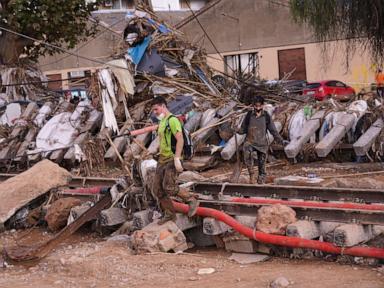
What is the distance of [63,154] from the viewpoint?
15656 millimetres

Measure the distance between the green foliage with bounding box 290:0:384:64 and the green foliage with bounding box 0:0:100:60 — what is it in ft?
41.1

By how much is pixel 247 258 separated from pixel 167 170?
158cm

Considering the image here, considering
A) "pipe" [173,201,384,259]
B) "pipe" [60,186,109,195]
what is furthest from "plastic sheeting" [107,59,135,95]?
"pipe" [173,201,384,259]

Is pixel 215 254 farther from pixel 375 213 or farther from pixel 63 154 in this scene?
pixel 63 154

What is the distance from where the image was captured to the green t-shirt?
8.01 metres

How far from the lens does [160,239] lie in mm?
7797

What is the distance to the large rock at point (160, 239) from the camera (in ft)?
25.6

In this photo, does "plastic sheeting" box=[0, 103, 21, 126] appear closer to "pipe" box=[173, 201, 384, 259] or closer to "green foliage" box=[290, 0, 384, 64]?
"green foliage" box=[290, 0, 384, 64]

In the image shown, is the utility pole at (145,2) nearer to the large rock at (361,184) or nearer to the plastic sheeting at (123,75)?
the plastic sheeting at (123,75)

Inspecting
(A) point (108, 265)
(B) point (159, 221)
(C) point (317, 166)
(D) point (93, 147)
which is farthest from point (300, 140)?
(A) point (108, 265)

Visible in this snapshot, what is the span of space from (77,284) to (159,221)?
1.54 metres

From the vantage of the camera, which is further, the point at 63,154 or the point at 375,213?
the point at 63,154

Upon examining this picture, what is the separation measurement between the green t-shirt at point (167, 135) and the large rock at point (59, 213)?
6.91 ft

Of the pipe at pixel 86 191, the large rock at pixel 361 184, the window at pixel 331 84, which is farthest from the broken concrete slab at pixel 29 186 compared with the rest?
the window at pixel 331 84
